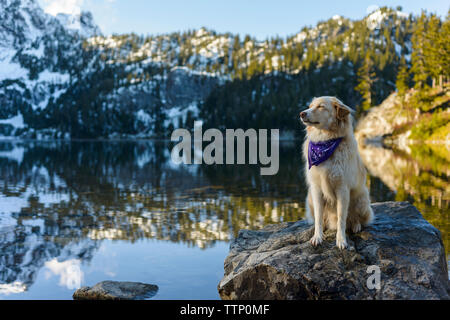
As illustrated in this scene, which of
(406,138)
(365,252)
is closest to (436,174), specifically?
(365,252)

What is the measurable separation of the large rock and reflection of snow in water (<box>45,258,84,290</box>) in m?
3.33

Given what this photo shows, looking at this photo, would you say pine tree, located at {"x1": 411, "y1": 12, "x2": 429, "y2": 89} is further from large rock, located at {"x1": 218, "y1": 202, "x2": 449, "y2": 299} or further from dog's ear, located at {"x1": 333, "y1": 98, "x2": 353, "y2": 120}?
dog's ear, located at {"x1": 333, "y1": 98, "x2": 353, "y2": 120}

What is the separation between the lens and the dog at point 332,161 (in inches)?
248

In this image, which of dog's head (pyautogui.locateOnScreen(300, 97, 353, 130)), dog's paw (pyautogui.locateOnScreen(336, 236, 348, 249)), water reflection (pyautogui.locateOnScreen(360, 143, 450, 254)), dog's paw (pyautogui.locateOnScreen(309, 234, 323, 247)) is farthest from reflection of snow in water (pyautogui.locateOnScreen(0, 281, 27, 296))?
water reflection (pyautogui.locateOnScreen(360, 143, 450, 254))

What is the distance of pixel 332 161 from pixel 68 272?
6622 millimetres

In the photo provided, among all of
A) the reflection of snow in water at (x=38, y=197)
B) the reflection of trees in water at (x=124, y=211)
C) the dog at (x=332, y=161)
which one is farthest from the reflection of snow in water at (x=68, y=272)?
the reflection of snow in water at (x=38, y=197)

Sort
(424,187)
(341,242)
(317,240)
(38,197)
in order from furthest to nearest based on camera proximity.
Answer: (424,187), (38,197), (317,240), (341,242)

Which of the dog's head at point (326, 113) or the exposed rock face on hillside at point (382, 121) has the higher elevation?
the exposed rock face on hillside at point (382, 121)

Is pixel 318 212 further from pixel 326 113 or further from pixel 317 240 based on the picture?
pixel 326 113

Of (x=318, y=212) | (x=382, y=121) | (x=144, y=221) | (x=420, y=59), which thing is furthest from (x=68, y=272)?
(x=420, y=59)

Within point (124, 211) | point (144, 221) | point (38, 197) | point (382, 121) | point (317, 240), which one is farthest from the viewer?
point (382, 121)

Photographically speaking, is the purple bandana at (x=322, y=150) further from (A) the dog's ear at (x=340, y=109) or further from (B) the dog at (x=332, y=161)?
(A) the dog's ear at (x=340, y=109)

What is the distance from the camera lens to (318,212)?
263 inches

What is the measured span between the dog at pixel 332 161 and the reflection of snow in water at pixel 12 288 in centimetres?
616
